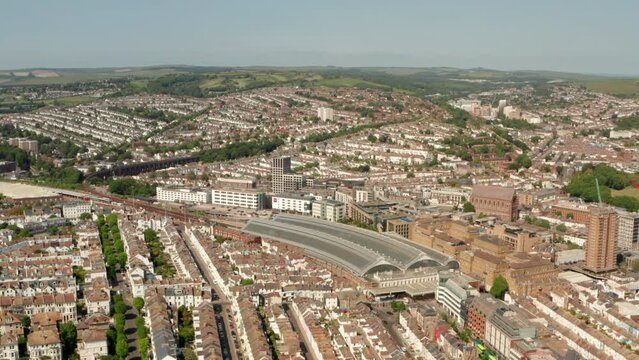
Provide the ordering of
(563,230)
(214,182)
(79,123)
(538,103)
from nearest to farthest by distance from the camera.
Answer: (563,230) → (214,182) → (79,123) → (538,103)

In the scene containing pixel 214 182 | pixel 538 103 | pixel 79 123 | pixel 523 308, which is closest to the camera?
pixel 523 308

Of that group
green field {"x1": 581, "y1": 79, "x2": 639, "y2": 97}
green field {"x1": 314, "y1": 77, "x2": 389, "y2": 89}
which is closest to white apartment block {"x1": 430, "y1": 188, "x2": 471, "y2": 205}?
green field {"x1": 314, "y1": 77, "x2": 389, "y2": 89}

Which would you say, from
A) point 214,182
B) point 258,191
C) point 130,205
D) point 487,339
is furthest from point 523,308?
point 214,182

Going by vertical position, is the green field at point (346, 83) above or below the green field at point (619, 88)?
above

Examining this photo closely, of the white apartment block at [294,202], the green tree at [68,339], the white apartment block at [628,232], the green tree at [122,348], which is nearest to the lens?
the green tree at [122,348]

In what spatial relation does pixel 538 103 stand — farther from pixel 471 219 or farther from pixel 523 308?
pixel 523 308

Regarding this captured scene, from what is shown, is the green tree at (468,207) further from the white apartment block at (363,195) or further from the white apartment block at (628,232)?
the white apartment block at (628,232)

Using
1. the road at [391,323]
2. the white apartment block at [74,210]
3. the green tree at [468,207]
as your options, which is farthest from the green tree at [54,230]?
the green tree at [468,207]
